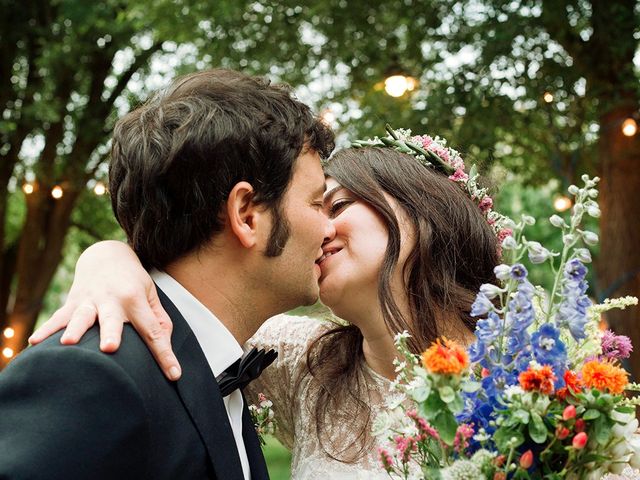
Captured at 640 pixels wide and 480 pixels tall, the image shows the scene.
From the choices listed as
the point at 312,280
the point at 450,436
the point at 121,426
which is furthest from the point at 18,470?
the point at 312,280

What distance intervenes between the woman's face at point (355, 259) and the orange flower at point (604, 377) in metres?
1.53

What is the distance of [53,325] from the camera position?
2111 millimetres

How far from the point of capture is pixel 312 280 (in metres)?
2.84

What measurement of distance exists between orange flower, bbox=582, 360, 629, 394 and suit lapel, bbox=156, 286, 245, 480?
972 mm

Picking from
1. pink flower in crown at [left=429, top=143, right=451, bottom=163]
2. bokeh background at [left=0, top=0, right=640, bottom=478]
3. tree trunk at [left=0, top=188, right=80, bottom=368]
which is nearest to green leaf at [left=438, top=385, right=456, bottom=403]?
pink flower in crown at [left=429, top=143, right=451, bottom=163]

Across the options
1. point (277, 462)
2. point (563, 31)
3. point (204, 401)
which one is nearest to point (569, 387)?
point (204, 401)

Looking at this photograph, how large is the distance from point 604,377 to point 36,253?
12393 millimetres

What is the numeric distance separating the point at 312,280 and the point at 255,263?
0.27 m

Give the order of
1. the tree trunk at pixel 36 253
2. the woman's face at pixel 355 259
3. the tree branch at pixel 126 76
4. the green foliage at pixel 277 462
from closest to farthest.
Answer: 1. the woman's face at pixel 355 259
2. the tree trunk at pixel 36 253
3. the tree branch at pixel 126 76
4. the green foliage at pixel 277 462

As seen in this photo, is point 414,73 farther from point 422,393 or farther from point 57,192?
point 422,393

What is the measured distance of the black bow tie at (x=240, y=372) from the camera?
254 centimetres

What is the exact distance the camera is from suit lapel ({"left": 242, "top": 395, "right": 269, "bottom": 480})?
2.58 metres

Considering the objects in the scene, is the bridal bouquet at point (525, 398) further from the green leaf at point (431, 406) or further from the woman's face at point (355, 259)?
the woman's face at point (355, 259)

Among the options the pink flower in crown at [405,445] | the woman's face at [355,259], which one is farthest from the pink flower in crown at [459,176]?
the pink flower in crown at [405,445]
